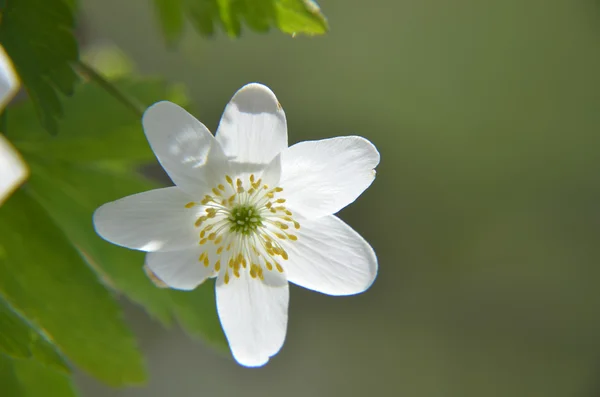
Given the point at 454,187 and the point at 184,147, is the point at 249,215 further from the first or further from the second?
the point at 454,187

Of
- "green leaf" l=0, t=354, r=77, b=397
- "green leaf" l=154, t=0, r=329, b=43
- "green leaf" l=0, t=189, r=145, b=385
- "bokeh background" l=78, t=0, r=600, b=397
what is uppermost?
"green leaf" l=154, t=0, r=329, b=43

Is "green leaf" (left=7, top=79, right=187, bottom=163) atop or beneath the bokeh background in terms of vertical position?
atop

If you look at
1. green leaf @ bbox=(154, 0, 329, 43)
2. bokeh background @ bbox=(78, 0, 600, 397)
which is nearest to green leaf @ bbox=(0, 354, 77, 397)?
green leaf @ bbox=(154, 0, 329, 43)

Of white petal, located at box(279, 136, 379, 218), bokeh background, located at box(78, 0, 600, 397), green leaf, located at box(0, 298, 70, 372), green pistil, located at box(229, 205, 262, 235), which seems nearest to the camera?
green leaf, located at box(0, 298, 70, 372)

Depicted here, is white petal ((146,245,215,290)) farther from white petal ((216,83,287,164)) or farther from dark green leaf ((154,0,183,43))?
dark green leaf ((154,0,183,43))

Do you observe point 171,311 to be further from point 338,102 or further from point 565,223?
point 565,223

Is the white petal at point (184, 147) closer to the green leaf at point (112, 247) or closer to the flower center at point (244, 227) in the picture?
the flower center at point (244, 227)

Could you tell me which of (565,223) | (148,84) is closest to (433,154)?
(565,223)

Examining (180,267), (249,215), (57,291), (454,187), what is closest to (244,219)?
(249,215)
